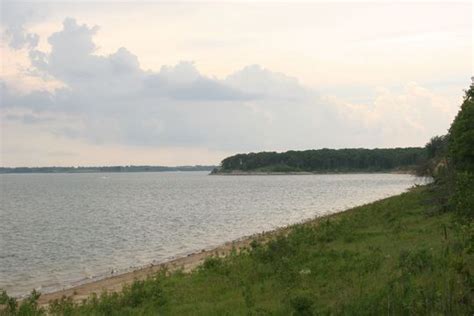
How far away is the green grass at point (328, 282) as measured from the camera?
12188 mm

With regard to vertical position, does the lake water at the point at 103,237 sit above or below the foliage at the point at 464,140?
below

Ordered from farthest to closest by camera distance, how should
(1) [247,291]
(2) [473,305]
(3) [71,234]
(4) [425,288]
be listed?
(3) [71,234] < (1) [247,291] < (4) [425,288] < (2) [473,305]

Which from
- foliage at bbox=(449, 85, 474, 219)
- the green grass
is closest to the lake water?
the green grass

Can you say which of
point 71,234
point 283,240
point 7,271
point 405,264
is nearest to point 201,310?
point 405,264

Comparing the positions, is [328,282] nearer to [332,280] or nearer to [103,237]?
[332,280]

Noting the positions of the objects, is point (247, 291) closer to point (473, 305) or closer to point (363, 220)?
point (473, 305)

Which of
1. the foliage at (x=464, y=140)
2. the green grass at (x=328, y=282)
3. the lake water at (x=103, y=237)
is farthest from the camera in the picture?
the lake water at (x=103, y=237)

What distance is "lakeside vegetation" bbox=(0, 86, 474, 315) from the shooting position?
12.3 meters

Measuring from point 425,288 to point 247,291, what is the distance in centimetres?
568

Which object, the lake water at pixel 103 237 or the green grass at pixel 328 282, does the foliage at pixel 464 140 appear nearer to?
the green grass at pixel 328 282

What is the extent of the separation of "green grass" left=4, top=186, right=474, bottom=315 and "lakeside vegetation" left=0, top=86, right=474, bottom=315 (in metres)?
0.03

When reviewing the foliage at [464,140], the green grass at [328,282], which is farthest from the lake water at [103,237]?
the foliage at [464,140]

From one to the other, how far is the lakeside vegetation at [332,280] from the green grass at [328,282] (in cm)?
3

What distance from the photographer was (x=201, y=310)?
48.8ft
